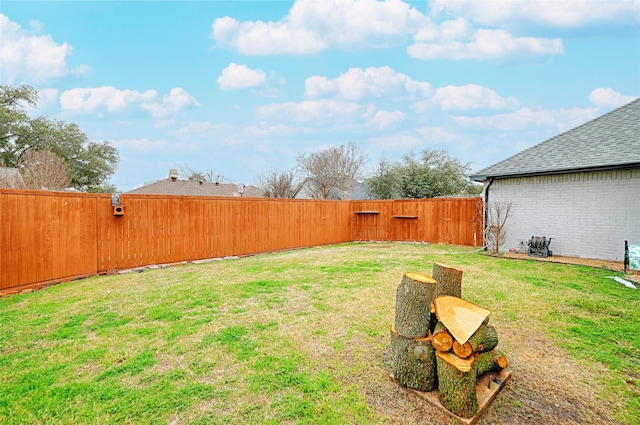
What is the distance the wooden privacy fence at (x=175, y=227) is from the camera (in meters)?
4.52

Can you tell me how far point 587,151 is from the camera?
23.5 feet

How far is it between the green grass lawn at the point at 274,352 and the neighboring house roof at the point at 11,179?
47.1ft

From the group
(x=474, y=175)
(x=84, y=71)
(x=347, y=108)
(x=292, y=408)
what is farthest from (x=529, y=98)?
(x=84, y=71)

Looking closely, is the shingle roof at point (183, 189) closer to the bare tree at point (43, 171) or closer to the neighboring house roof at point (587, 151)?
the bare tree at point (43, 171)

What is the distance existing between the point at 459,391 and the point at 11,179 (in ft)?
69.6

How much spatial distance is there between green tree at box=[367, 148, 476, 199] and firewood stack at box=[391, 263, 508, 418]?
52.6 ft

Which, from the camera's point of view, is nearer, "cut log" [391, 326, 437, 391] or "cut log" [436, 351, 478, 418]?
"cut log" [436, 351, 478, 418]

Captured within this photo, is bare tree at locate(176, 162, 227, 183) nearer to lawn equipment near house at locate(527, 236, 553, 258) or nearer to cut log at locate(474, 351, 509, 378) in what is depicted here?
lawn equipment near house at locate(527, 236, 553, 258)

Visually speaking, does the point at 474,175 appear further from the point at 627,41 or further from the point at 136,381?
the point at 136,381

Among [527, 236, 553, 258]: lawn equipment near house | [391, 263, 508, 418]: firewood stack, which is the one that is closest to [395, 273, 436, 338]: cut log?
[391, 263, 508, 418]: firewood stack

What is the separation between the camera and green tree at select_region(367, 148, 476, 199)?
17.3 m

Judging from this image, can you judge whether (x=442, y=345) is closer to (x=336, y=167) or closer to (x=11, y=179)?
(x=336, y=167)

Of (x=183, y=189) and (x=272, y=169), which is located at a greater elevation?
(x=272, y=169)

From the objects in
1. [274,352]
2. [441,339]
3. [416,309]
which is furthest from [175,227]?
[441,339]
